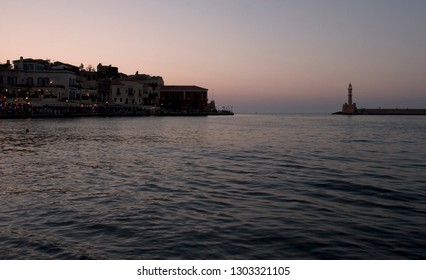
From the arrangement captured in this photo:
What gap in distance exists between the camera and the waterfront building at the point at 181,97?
142500 mm

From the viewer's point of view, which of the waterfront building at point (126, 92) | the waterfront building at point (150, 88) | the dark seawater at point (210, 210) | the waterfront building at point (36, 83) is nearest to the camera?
the dark seawater at point (210, 210)

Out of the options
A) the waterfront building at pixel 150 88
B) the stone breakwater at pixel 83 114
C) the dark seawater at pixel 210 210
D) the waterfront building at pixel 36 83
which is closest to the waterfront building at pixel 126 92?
the stone breakwater at pixel 83 114

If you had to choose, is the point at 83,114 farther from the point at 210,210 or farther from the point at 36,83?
the point at 210,210

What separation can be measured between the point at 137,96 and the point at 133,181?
367ft

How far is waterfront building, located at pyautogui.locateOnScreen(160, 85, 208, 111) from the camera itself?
468ft

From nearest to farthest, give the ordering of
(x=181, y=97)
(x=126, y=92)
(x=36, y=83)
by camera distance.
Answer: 1. (x=36, y=83)
2. (x=126, y=92)
3. (x=181, y=97)

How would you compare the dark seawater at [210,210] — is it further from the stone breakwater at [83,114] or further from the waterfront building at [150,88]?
the waterfront building at [150,88]

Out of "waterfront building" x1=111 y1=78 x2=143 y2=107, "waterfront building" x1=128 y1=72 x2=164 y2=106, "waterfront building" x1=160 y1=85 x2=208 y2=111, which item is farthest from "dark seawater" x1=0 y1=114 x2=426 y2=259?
"waterfront building" x1=160 y1=85 x2=208 y2=111

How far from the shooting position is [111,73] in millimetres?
138375

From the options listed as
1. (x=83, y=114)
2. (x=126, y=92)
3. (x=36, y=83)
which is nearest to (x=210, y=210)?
(x=36, y=83)

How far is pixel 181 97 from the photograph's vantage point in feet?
474

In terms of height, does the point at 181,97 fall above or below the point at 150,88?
below
